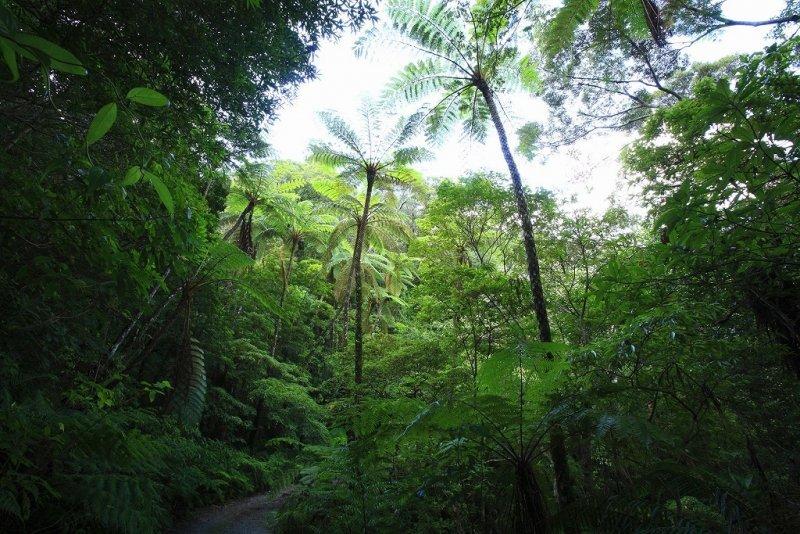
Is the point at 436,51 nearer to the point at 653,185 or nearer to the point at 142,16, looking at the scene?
the point at 653,185

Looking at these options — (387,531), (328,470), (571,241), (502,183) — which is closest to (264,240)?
(502,183)

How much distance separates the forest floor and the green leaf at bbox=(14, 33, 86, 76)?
733 cm

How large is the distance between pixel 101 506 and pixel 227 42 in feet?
11.8

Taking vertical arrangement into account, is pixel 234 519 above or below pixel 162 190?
below

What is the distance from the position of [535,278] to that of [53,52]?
5.60 m

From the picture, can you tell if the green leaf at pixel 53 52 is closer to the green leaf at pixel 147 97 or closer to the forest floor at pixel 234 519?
the green leaf at pixel 147 97

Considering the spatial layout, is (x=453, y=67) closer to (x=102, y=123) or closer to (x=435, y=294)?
(x=435, y=294)

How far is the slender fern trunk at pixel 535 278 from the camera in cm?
416

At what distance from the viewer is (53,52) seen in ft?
1.70

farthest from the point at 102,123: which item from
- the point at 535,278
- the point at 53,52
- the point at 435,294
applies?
the point at 435,294

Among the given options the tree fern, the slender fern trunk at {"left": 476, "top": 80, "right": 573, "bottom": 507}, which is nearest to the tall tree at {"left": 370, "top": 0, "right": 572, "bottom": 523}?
the slender fern trunk at {"left": 476, "top": 80, "right": 573, "bottom": 507}

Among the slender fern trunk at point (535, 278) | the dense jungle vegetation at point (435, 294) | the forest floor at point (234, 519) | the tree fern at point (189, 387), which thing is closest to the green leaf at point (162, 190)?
the dense jungle vegetation at point (435, 294)

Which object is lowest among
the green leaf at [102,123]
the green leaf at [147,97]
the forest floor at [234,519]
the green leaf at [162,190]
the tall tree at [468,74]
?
the forest floor at [234,519]

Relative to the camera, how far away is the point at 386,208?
13.5m
